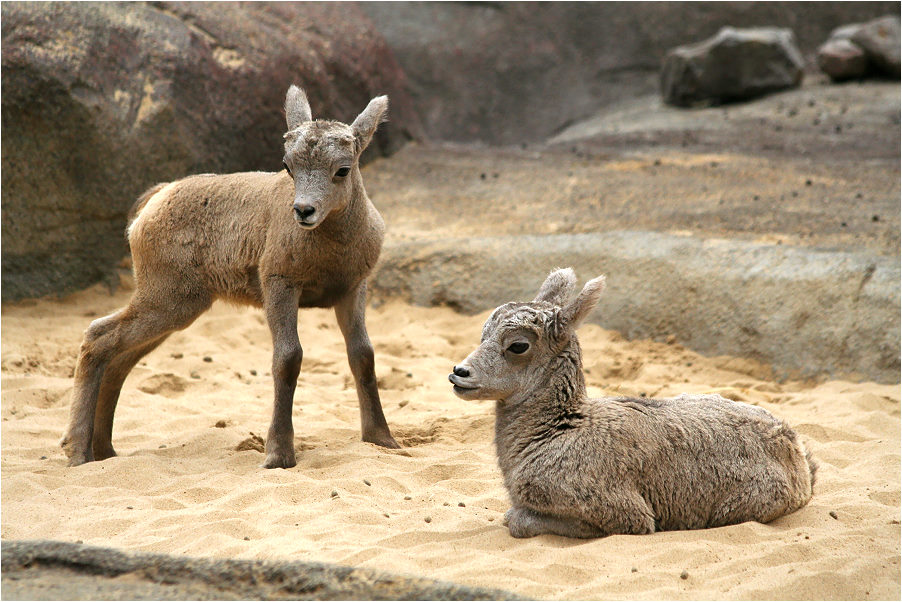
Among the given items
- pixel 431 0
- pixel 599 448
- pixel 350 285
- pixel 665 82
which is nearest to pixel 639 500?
pixel 599 448

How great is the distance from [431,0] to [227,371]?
35.4 feet

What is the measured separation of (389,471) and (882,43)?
496 inches

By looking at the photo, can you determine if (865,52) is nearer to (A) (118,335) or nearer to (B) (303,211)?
(B) (303,211)

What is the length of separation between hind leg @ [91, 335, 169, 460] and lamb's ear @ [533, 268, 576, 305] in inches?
121

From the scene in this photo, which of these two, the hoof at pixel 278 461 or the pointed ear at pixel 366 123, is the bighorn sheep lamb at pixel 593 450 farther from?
the pointed ear at pixel 366 123

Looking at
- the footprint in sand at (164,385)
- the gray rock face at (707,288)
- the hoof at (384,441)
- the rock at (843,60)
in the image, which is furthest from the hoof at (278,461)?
the rock at (843,60)

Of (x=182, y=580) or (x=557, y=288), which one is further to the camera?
(x=557, y=288)

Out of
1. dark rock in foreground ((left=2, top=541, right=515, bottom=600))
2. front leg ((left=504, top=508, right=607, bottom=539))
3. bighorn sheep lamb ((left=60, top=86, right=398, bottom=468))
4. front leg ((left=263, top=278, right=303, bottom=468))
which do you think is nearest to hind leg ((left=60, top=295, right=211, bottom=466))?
bighorn sheep lamb ((left=60, top=86, right=398, bottom=468))

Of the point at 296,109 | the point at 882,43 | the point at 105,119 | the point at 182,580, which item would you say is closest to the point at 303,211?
the point at 296,109

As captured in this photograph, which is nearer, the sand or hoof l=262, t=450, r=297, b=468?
the sand

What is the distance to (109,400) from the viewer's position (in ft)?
22.9

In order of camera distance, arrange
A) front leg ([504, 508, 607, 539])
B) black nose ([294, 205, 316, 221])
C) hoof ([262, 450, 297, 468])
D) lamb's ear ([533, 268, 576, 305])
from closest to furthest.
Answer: front leg ([504, 508, 607, 539]), lamb's ear ([533, 268, 576, 305]), black nose ([294, 205, 316, 221]), hoof ([262, 450, 297, 468])

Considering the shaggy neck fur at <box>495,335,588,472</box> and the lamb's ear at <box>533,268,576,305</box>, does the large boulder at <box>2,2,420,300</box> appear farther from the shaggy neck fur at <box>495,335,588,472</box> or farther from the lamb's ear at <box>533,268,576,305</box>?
the shaggy neck fur at <box>495,335,588,472</box>

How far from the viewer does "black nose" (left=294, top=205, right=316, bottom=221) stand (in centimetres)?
576
